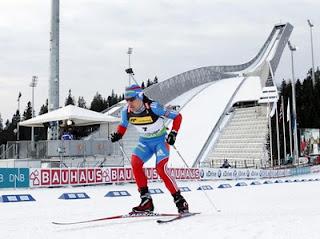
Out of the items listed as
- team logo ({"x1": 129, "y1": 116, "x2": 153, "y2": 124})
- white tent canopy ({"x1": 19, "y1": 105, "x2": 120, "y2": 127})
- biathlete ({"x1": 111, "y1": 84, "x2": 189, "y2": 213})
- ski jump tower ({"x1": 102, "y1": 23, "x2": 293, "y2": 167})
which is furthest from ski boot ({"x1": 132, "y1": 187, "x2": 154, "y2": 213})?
ski jump tower ({"x1": 102, "y1": 23, "x2": 293, "y2": 167})

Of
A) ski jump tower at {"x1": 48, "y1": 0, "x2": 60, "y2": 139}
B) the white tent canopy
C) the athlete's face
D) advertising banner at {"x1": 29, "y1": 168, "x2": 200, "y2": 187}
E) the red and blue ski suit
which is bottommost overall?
advertising banner at {"x1": 29, "y1": 168, "x2": 200, "y2": 187}

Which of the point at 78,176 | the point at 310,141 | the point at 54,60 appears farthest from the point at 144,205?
the point at 310,141

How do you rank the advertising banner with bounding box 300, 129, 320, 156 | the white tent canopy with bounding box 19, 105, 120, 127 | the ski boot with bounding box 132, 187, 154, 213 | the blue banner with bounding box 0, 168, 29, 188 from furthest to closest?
the advertising banner with bounding box 300, 129, 320, 156 < the white tent canopy with bounding box 19, 105, 120, 127 < the blue banner with bounding box 0, 168, 29, 188 < the ski boot with bounding box 132, 187, 154, 213

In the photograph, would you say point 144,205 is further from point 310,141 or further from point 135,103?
point 310,141

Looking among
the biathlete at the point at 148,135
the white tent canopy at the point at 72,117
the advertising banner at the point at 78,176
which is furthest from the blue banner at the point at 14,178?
the biathlete at the point at 148,135

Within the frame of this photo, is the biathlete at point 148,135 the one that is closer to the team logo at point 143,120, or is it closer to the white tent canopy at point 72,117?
the team logo at point 143,120

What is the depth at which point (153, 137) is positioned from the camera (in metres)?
6.67

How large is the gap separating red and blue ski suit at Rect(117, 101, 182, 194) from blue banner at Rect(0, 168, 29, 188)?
30.6 feet

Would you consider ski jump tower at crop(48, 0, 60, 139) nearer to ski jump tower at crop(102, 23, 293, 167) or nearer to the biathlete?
ski jump tower at crop(102, 23, 293, 167)

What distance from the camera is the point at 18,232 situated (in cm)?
519

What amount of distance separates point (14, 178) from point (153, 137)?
9704 mm

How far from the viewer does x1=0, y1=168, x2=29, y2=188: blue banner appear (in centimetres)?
1477

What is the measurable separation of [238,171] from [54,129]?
11.2m

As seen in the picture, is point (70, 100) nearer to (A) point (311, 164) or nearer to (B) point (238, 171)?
(A) point (311, 164)
